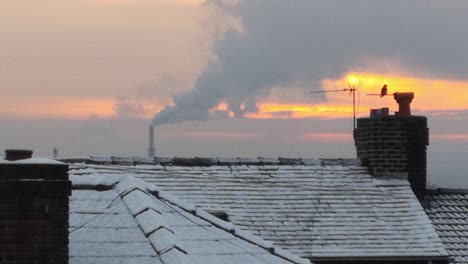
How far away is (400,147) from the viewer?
23734 millimetres

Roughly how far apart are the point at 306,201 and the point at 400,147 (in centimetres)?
337

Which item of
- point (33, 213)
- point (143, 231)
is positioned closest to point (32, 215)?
point (33, 213)

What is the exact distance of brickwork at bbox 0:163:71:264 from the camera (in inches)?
424

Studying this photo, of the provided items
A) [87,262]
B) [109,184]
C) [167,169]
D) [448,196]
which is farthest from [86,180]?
[448,196]

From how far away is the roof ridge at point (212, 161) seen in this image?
21594 millimetres

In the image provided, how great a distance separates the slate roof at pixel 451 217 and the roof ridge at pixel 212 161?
6.85 feet

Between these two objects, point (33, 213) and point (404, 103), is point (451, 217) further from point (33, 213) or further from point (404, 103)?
point (33, 213)

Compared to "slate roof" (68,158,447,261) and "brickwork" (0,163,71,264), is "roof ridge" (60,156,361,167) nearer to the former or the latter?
"slate roof" (68,158,447,261)

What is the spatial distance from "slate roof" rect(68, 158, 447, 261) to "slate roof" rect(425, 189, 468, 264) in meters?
0.72

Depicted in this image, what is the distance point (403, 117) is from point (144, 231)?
1247 cm

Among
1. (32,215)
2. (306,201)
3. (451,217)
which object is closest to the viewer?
(32,215)

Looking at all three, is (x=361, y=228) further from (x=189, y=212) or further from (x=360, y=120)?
(x=189, y=212)

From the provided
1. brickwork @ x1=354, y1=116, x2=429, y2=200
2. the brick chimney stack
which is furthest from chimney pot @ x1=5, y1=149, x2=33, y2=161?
brickwork @ x1=354, y1=116, x2=429, y2=200

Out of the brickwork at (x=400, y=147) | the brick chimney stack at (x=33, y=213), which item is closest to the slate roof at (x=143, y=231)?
the brick chimney stack at (x=33, y=213)
